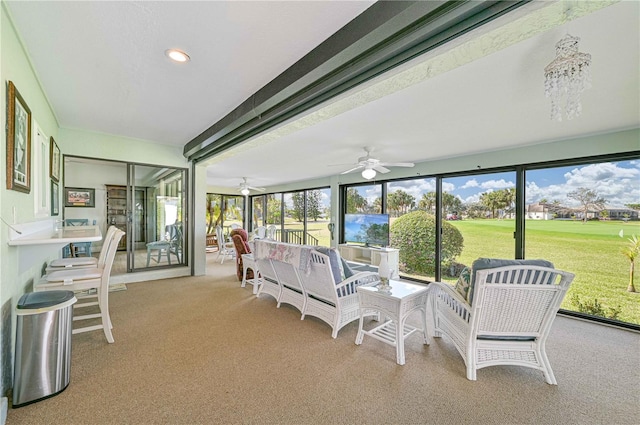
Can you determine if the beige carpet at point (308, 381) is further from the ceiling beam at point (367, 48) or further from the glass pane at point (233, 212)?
the glass pane at point (233, 212)

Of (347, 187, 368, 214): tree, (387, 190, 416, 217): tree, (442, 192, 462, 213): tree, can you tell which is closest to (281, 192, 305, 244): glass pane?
(347, 187, 368, 214): tree

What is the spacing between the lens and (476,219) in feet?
15.5

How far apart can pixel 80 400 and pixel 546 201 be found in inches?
225

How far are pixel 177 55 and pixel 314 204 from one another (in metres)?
6.26

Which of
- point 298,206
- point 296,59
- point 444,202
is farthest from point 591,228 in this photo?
point 298,206

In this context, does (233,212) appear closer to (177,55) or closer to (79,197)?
(79,197)

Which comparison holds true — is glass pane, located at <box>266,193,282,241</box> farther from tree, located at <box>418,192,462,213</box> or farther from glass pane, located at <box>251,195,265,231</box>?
tree, located at <box>418,192,462,213</box>

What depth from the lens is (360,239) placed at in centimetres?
575

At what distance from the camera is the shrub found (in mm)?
5004

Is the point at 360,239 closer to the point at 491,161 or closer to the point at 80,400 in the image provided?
the point at 491,161

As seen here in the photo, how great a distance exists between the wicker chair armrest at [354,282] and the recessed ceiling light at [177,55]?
2.43m

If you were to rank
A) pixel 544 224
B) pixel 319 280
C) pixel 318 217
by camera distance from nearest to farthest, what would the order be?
pixel 319 280, pixel 544 224, pixel 318 217

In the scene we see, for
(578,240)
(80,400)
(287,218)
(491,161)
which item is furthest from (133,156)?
(578,240)

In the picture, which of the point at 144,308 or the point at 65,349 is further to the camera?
the point at 144,308
